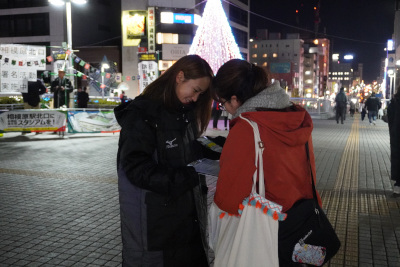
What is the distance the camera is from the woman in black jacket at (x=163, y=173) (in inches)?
74.0

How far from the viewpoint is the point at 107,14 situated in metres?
49.8

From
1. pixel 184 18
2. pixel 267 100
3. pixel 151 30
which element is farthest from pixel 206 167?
pixel 184 18

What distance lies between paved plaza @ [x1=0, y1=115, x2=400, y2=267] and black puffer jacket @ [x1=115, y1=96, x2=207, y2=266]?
1939 mm

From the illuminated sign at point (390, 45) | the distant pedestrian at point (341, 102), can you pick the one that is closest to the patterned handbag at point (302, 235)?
the distant pedestrian at point (341, 102)

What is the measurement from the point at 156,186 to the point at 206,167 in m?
0.29

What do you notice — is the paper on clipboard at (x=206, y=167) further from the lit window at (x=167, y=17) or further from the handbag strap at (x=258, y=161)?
the lit window at (x=167, y=17)

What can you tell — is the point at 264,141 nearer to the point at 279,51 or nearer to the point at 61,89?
the point at 61,89

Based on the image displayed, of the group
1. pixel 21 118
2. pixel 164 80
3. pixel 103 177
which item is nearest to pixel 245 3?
pixel 21 118

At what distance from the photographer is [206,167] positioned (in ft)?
6.49

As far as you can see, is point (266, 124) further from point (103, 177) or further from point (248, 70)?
point (103, 177)

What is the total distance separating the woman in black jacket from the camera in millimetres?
1879

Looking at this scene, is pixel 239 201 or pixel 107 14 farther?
pixel 107 14

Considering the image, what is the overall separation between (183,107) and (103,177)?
586cm

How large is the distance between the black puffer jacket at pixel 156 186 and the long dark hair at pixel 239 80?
0.31 metres
